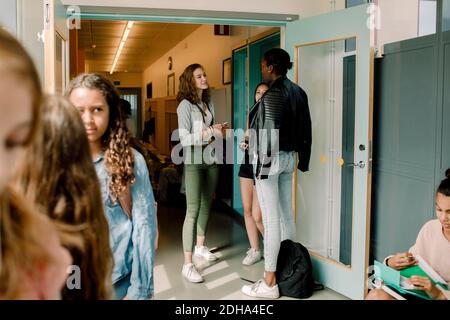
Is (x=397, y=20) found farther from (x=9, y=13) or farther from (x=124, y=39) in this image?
(x=124, y=39)

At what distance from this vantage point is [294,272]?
222cm

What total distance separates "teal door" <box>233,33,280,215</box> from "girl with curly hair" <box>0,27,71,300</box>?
122 inches

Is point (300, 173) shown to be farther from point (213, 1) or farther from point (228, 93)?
point (228, 93)

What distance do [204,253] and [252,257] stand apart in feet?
0.91

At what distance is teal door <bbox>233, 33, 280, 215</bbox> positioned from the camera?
140 inches

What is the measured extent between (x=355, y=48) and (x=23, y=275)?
2006 millimetres

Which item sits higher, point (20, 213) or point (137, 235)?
point (20, 213)

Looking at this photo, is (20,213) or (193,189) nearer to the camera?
(20,213)

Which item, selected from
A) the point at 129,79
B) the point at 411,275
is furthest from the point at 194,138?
the point at 129,79

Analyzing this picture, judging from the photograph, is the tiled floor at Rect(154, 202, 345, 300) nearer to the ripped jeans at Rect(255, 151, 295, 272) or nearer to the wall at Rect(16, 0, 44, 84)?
the ripped jeans at Rect(255, 151, 295, 272)

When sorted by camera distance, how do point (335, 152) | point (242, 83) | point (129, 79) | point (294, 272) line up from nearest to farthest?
1. point (294, 272)
2. point (335, 152)
3. point (242, 83)
4. point (129, 79)

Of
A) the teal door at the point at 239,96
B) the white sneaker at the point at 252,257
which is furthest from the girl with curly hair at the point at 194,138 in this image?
the teal door at the point at 239,96

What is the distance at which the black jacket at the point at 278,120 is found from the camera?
2104 mm
